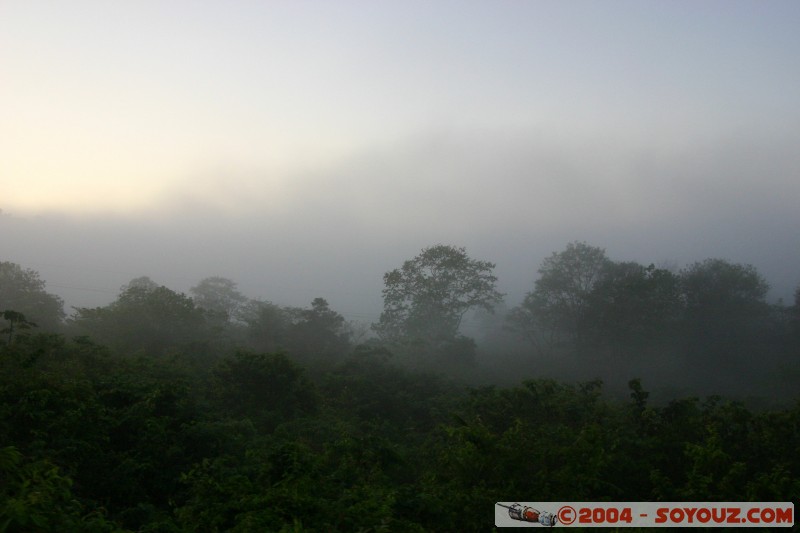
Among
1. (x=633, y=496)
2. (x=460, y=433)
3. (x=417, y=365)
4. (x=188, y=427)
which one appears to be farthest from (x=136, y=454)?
(x=417, y=365)

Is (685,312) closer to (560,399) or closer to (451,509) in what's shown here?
(560,399)

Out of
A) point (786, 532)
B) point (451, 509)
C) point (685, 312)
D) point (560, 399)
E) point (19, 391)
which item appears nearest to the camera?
point (786, 532)

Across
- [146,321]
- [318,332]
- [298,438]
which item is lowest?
[298,438]

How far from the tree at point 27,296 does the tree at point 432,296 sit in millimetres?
22567

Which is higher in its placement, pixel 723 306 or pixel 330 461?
pixel 723 306

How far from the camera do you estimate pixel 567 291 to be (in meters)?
48.9

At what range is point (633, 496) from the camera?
29.7 ft

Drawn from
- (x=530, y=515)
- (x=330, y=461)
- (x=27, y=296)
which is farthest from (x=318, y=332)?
(x=530, y=515)

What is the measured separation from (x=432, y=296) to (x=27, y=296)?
2729 centimetres

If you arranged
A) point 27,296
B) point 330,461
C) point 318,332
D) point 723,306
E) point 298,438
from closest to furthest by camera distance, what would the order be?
point 330,461
point 298,438
point 27,296
point 318,332
point 723,306

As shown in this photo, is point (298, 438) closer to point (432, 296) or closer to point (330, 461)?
point (330, 461)

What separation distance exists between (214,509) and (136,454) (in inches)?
173

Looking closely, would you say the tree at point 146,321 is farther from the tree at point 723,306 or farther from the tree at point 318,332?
the tree at point 723,306

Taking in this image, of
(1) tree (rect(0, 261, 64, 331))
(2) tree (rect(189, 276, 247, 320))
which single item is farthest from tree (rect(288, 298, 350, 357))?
(2) tree (rect(189, 276, 247, 320))
